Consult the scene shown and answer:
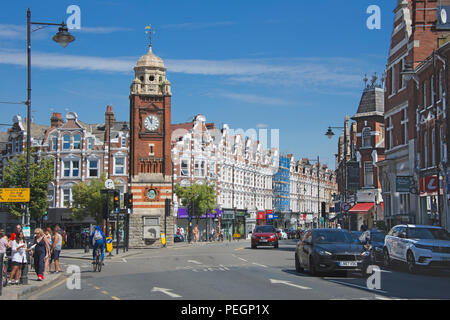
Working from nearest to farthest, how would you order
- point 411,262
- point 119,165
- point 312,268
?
point 312,268, point 411,262, point 119,165

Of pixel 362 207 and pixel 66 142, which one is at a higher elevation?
pixel 66 142

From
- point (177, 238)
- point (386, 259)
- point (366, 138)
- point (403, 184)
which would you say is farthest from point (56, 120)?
point (386, 259)

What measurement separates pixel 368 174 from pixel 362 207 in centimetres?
345

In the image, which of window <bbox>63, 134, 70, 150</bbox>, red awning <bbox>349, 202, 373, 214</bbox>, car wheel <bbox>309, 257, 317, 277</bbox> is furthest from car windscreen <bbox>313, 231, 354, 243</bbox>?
window <bbox>63, 134, 70, 150</bbox>

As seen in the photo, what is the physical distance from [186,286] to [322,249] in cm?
459

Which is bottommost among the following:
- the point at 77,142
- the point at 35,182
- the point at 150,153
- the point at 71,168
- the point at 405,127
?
the point at 35,182

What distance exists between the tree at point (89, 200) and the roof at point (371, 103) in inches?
1014

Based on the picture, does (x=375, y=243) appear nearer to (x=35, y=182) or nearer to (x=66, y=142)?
(x=35, y=182)

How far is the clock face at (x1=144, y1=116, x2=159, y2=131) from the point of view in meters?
55.0

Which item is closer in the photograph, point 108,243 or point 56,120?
point 108,243

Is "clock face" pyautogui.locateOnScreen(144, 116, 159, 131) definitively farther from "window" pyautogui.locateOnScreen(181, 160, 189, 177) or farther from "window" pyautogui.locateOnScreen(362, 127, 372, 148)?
"window" pyautogui.locateOnScreen(362, 127, 372, 148)

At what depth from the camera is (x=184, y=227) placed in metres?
72.1

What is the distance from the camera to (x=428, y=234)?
73.9 feet

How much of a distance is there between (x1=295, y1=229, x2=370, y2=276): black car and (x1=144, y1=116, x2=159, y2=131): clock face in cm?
3666
